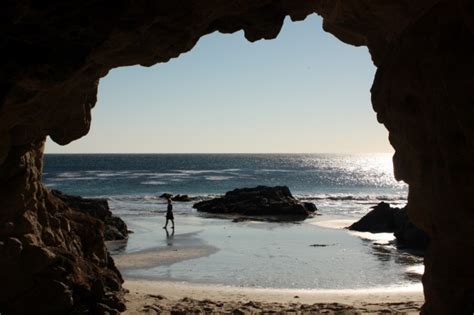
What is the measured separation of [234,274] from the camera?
16469 millimetres

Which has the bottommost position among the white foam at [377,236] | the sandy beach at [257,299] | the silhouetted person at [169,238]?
the silhouetted person at [169,238]

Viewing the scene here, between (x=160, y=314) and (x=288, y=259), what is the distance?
8448 millimetres

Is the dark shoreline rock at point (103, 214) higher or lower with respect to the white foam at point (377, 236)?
higher

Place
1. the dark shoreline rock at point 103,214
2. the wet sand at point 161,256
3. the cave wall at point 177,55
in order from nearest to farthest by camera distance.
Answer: the cave wall at point 177,55, the wet sand at point 161,256, the dark shoreline rock at point 103,214

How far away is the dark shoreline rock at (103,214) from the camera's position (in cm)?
2386

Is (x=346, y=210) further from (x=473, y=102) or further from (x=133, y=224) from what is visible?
(x=473, y=102)

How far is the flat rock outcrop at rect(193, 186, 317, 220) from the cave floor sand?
20.9 metres

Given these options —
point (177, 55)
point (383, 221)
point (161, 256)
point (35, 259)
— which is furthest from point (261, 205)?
point (177, 55)

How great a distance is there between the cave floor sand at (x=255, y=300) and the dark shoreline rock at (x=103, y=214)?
8886 mm

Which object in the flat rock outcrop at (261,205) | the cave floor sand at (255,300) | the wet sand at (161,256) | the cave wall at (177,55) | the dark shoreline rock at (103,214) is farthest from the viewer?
the flat rock outcrop at (261,205)

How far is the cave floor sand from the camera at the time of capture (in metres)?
12.1

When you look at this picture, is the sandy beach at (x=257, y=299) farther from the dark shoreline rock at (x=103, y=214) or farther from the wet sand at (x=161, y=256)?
the dark shoreline rock at (x=103, y=214)

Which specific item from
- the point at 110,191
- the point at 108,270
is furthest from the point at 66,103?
the point at 110,191

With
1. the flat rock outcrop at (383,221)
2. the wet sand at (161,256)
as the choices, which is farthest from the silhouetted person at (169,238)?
the flat rock outcrop at (383,221)
